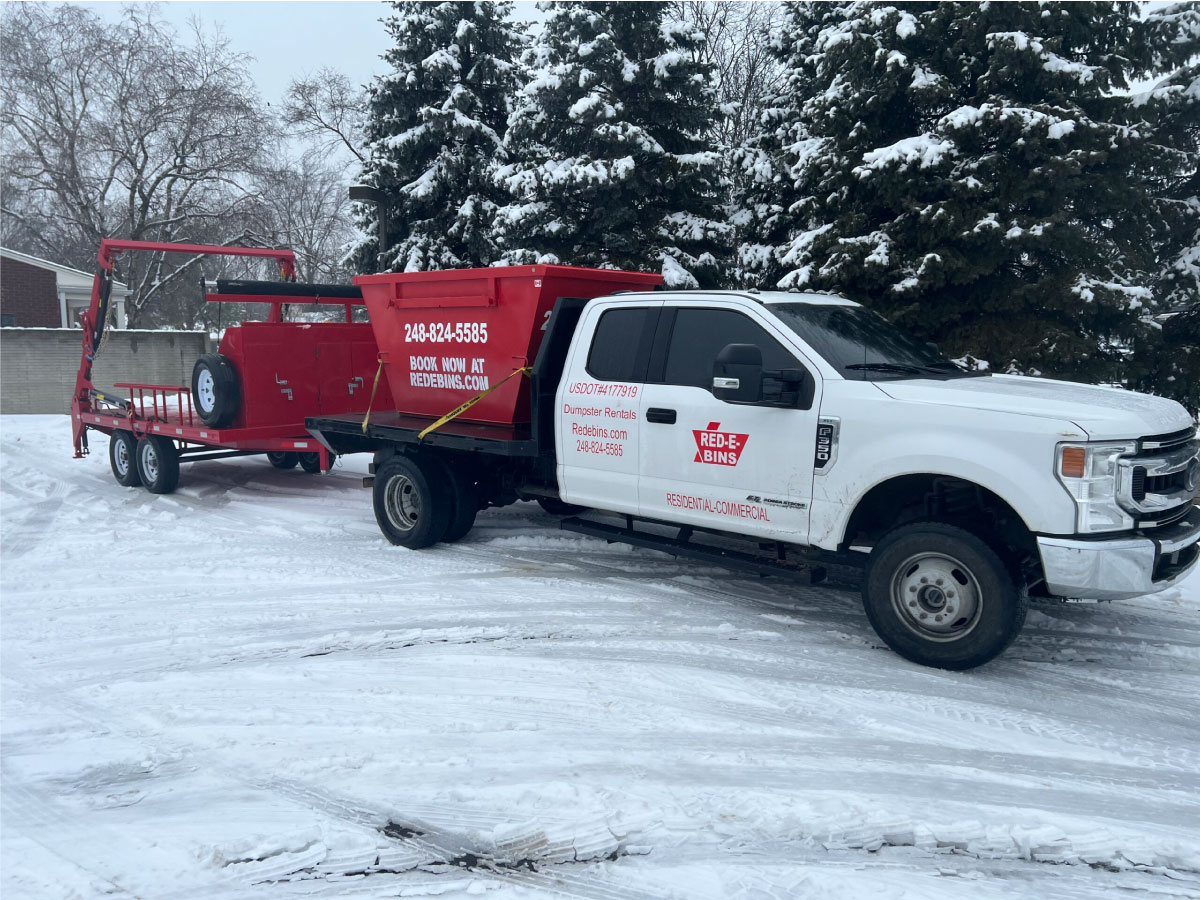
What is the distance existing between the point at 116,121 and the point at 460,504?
31419mm

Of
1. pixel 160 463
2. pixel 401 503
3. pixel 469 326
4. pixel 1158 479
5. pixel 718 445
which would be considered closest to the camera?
pixel 1158 479

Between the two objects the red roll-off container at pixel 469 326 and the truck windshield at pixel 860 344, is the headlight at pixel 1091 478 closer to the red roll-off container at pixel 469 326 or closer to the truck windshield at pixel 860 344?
the truck windshield at pixel 860 344

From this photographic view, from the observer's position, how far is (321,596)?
22.5 feet

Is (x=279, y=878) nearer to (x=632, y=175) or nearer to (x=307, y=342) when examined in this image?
(x=307, y=342)

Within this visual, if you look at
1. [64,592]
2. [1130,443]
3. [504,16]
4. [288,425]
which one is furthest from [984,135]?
[504,16]

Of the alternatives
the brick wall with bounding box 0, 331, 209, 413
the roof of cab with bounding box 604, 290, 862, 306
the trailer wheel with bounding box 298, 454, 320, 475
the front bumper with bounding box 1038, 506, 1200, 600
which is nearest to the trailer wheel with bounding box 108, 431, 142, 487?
the trailer wheel with bounding box 298, 454, 320, 475

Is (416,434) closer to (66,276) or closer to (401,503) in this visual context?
(401,503)

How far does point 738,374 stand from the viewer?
223 inches

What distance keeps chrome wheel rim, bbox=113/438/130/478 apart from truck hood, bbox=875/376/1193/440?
9.99 metres

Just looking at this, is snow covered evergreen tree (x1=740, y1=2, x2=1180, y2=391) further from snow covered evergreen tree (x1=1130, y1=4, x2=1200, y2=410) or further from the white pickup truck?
the white pickup truck

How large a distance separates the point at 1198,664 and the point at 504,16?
Result: 68.6 ft

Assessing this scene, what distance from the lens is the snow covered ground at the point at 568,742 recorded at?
3.44 metres

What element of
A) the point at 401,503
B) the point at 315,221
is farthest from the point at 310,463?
the point at 315,221

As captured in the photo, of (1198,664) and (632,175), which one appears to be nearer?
(1198,664)
